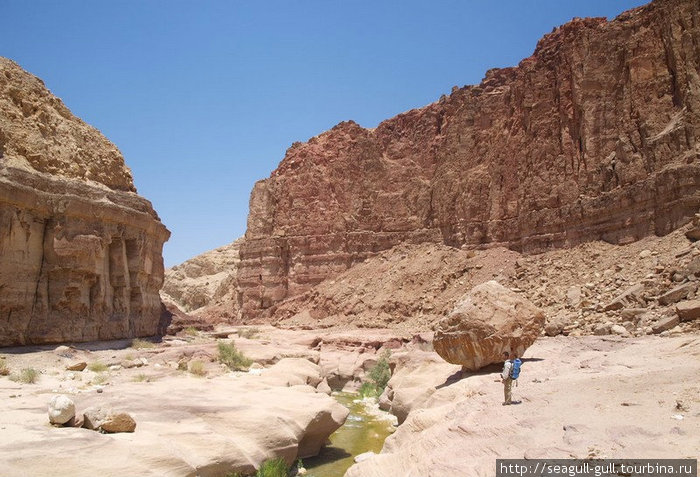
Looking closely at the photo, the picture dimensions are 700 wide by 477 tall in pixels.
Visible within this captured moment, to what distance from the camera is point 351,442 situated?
13.6 meters

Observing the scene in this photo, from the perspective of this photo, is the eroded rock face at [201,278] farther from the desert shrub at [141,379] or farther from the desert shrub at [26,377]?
the desert shrub at [26,377]

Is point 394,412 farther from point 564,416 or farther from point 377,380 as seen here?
point 564,416

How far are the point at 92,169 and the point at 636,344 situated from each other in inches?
803

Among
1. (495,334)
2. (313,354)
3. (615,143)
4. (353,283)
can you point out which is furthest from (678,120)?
(353,283)

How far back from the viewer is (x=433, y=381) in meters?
14.3

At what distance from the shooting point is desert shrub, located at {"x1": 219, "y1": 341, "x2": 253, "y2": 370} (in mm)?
17953

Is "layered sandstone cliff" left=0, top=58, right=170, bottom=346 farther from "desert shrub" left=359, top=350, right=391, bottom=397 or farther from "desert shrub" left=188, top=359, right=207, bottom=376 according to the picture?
"desert shrub" left=359, top=350, right=391, bottom=397

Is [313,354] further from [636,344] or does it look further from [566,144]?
[566,144]

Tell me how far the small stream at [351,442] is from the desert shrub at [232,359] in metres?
4.46

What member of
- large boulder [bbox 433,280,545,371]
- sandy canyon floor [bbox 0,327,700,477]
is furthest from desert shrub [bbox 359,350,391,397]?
large boulder [bbox 433,280,545,371]

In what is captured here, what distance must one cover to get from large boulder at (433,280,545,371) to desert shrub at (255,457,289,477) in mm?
5643

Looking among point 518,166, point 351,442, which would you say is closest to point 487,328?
point 351,442

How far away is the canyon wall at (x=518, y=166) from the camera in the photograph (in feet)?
87.8

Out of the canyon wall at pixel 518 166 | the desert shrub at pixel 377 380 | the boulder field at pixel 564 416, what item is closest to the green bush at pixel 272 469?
the boulder field at pixel 564 416
